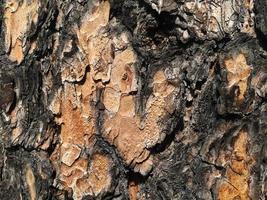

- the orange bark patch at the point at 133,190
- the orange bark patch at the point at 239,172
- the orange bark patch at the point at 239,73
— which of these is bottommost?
the orange bark patch at the point at 133,190

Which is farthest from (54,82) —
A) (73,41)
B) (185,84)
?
(185,84)

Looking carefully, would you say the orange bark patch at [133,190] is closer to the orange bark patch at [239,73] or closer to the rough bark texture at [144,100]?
the rough bark texture at [144,100]

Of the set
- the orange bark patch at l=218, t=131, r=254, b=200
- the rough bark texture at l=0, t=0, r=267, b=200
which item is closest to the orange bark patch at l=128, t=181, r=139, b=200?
the rough bark texture at l=0, t=0, r=267, b=200

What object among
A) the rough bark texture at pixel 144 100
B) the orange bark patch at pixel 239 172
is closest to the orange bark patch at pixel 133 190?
the rough bark texture at pixel 144 100

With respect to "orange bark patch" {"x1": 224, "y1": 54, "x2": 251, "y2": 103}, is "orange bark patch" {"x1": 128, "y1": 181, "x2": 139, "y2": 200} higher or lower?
lower

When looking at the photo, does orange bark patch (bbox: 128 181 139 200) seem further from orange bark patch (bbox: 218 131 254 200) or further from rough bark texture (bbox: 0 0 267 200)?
orange bark patch (bbox: 218 131 254 200)

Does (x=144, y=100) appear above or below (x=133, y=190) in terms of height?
above

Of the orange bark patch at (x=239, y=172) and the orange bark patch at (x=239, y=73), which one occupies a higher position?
the orange bark patch at (x=239, y=73)
